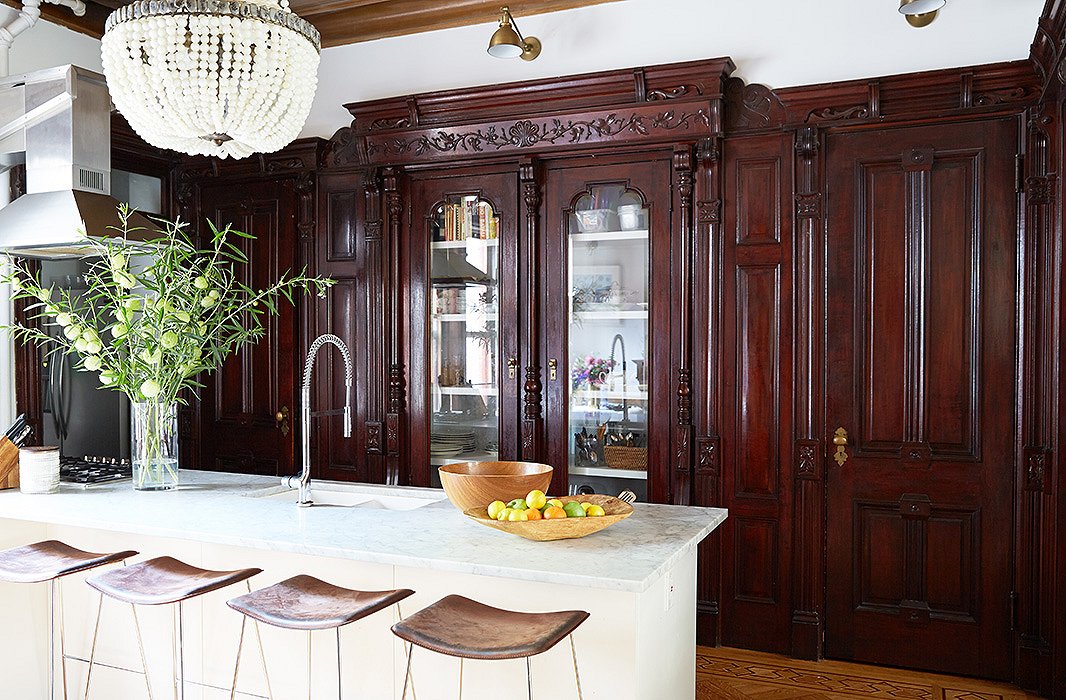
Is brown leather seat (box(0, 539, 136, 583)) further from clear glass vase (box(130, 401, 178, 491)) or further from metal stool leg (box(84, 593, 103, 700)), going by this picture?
clear glass vase (box(130, 401, 178, 491))

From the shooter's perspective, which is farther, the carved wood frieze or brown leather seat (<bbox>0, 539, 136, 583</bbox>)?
the carved wood frieze

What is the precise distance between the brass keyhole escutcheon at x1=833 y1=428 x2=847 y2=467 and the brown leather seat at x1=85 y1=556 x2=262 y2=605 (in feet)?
7.52

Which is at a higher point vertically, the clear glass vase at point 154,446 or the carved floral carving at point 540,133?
the carved floral carving at point 540,133

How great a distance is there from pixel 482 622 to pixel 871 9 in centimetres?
283

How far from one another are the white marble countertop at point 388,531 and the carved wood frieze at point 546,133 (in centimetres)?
167

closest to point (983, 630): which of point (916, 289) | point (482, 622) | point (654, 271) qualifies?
point (916, 289)

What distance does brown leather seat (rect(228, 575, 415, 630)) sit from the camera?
6.59ft

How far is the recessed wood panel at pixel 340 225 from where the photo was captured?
14.3ft

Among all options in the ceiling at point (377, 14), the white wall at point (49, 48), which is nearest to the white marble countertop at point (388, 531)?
the white wall at point (49, 48)

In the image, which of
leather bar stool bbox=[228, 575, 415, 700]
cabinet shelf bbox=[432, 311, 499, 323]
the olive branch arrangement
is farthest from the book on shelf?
leather bar stool bbox=[228, 575, 415, 700]

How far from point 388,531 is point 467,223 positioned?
2014 mm

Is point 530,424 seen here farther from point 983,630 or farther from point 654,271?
point 983,630

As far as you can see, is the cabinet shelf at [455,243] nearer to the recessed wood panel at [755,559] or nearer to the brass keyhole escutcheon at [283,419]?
the brass keyhole escutcheon at [283,419]

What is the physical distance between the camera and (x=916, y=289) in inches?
135
